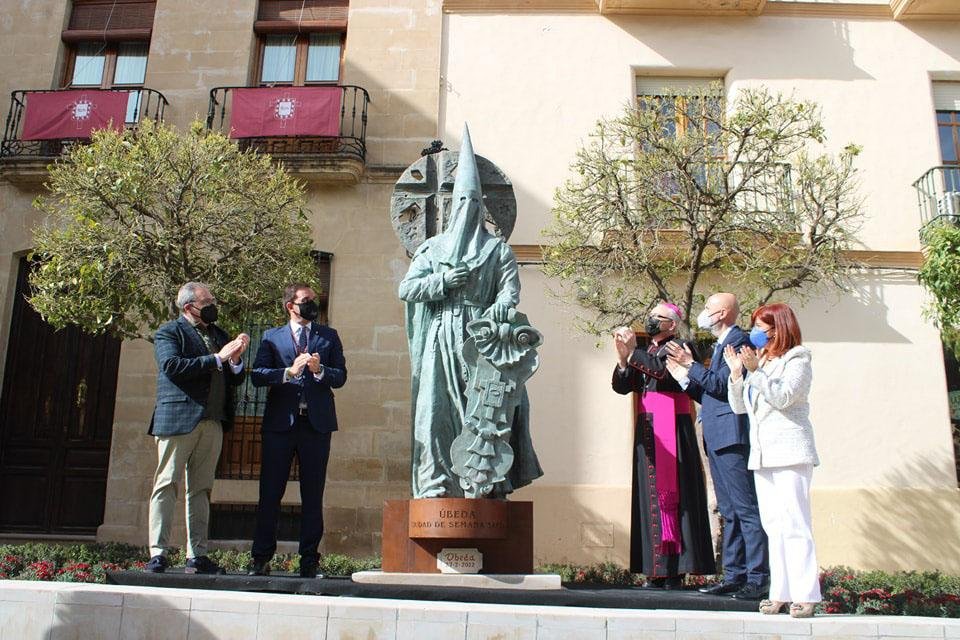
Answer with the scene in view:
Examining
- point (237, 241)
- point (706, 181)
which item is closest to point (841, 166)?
point (706, 181)

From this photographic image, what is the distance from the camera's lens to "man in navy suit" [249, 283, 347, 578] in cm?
522

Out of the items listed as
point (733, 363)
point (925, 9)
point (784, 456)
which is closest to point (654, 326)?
point (733, 363)

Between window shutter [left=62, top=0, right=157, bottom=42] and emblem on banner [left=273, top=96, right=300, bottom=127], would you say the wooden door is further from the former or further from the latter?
window shutter [left=62, top=0, right=157, bottom=42]

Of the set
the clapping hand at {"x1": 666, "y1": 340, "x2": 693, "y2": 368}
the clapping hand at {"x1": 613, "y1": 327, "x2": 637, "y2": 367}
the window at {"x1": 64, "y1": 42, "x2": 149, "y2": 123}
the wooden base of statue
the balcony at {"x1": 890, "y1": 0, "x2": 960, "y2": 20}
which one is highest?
the balcony at {"x1": 890, "y1": 0, "x2": 960, "y2": 20}

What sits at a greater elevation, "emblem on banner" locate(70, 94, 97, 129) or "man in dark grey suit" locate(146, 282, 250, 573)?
"emblem on banner" locate(70, 94, 97, 129)

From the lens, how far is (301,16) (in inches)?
503

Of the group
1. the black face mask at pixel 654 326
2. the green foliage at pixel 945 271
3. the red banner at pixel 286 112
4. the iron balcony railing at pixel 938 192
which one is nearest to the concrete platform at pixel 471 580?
the black face mask at pixel 654 326

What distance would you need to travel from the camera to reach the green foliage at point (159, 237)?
27.6 ft

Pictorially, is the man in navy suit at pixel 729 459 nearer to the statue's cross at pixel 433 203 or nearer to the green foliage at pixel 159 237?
the statue's cross at pixel 433 203

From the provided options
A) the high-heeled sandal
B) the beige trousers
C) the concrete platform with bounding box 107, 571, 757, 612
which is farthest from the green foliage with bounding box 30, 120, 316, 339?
the high-heeled sandal

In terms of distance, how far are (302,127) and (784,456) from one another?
9011 millimetres

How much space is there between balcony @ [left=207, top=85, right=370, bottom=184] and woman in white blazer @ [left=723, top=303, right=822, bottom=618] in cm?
808

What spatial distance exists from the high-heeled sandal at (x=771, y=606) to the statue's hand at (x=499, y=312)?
6.62ft

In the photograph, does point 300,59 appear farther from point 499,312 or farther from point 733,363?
point 733,363
